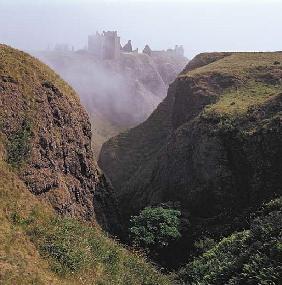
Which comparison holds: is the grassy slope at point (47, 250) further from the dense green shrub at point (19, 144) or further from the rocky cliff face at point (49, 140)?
the rocky cliff face at point (49, 140)

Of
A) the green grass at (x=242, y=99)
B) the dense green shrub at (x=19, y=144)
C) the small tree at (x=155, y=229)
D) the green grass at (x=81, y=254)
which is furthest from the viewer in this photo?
the green grass at (x=242, y=99)

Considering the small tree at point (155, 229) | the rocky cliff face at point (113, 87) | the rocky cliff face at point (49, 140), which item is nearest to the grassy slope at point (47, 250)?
the rocky cliff face at point (49, 140)

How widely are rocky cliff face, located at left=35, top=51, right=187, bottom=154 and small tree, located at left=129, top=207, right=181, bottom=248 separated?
277 ft

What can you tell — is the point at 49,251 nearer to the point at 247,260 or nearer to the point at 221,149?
the point at 247,260

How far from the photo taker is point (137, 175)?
268 feet

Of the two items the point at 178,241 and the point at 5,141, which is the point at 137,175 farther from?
the point at 5,141

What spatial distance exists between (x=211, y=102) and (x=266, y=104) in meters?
12.9

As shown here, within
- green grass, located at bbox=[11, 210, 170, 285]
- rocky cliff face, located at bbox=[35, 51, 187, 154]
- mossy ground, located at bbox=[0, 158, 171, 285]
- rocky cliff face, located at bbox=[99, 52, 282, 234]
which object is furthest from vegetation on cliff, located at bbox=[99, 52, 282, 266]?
rocky cliff face, located at bbox=[35, 51, 187, 154]

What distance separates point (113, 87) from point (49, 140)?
134m

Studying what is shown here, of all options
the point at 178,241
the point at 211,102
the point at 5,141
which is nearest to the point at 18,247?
the point at 5,141

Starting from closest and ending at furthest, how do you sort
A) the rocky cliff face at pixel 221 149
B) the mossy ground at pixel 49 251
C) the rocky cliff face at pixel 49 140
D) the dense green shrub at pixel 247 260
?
the mossy ground at pixel 49 251, the dense green shrub at pixel 247 260, the rocky cliff face at pixel 49 140, the rocky cliff face at pixel 221 149

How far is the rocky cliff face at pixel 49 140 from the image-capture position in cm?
3747

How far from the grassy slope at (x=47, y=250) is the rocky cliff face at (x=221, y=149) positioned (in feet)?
63.3

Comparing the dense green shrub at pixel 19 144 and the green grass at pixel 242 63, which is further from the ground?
the green grass at pixel 242 63
